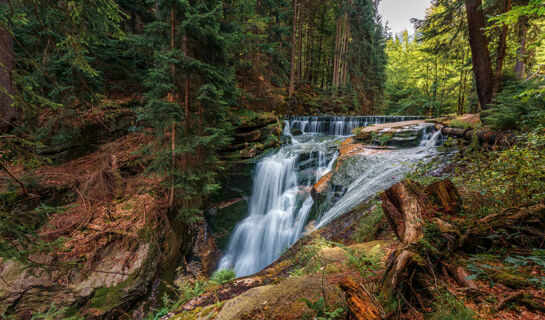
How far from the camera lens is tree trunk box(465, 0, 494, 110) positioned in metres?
5.84

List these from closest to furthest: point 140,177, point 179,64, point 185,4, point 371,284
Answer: point 371,284 → point 185,4 → point 179,64 → point 140,177

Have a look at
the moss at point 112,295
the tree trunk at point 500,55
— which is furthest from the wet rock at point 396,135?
the moss at point 112,295

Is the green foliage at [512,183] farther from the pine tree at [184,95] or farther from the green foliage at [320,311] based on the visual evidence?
the pine tree at [184,95]

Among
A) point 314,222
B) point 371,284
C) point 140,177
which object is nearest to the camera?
point 371,284

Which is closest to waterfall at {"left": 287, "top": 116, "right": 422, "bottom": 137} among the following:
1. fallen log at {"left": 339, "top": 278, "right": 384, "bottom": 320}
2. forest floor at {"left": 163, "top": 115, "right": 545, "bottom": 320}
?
forest floor at {"left": 163, "top": 115, "right": 545, "bottom": 320}

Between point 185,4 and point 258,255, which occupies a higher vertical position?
point 185,4

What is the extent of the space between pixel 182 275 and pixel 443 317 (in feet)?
21.0

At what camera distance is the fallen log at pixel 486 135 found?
4243 millimetres

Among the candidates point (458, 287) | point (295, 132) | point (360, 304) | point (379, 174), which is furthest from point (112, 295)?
point (295, 132)

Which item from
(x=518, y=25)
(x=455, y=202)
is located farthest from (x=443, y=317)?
(x=518, y=25)

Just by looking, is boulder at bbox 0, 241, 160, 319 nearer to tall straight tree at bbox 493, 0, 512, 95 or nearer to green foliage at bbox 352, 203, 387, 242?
green foliage at bbox 352, 203, 387, 242

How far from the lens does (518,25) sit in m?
6.23

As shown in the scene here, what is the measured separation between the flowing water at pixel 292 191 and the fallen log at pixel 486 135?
672 mm

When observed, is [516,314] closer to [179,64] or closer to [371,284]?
[371,284]
